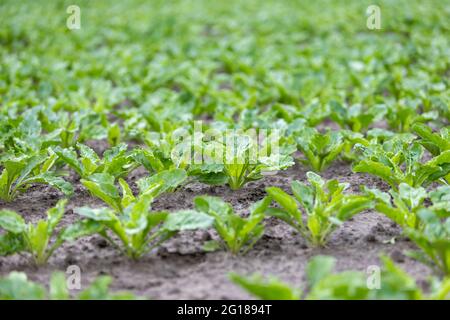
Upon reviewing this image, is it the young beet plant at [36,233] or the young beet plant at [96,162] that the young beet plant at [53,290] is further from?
the young beet plant at [96,162]

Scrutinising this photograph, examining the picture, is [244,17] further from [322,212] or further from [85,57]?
[322,212]

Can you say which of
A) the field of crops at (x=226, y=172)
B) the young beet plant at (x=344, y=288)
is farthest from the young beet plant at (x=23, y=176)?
the young beet plant at (x=344, y=288)

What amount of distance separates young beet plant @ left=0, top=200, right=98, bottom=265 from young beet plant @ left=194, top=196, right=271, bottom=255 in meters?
0.53

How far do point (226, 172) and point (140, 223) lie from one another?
1009mm

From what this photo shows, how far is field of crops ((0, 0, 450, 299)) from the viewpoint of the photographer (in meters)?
2.71

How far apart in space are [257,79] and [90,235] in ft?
12.1

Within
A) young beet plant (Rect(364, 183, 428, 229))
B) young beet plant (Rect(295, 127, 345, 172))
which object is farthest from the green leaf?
young beet plant (Rect(295, 127, 345, 172))

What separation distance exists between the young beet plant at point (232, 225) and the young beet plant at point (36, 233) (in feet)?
1.75

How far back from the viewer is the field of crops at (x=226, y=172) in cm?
271

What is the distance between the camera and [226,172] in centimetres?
366

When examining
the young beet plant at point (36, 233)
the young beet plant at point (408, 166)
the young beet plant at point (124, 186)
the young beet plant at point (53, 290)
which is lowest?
the young beet plant at point (53, 290)

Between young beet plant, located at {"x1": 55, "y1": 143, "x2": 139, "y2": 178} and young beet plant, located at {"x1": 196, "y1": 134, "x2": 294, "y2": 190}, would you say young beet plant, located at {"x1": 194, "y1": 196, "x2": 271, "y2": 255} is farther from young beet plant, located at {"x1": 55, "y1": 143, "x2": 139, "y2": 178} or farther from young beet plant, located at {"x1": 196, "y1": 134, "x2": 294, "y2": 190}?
young beet plant, located at {"x1": 55, "y1": 143, "x2": 139, "y2": 178}

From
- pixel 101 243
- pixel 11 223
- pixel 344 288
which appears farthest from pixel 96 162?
pixel 344 288

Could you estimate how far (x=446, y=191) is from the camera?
2.94 m
